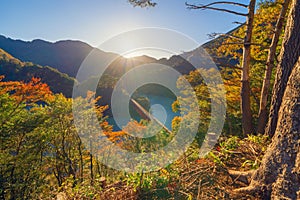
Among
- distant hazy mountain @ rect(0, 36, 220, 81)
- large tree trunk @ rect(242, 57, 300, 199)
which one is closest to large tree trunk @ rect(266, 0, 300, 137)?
large tree trunk @ rect(242, 57, 300, 199)

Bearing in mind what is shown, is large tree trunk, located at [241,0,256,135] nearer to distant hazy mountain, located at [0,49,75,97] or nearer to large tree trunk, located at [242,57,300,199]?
large tree trunk, located at [242,57,300,199]

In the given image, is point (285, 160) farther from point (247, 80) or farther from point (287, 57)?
point (247, 80)

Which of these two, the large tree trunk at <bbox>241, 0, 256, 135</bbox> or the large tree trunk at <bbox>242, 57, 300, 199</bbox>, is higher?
the large tree trunk at <bbox>241, 0, 256, 135</bbox>

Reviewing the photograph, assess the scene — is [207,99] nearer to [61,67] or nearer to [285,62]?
[285,62]

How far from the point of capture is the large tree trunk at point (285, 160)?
1.60 metres

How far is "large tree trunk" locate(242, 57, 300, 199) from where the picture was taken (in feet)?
5.24

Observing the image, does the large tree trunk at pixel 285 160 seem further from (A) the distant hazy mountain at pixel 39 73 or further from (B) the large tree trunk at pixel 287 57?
(A) the distant hazy mountain at pixel 39 73

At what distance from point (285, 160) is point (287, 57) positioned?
1534 mm

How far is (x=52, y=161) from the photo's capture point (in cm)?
1138

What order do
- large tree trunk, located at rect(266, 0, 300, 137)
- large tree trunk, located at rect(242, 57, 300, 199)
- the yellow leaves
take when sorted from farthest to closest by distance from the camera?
the yellow leaves, large tree trunk, located at rect(266, 0, 300, 137), large tree trunk, located at rect(242, 57, 300, 199)

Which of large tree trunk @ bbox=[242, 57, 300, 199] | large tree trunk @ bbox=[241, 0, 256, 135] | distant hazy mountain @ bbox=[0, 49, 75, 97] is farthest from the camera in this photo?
distant hazy mountain @ bbox=[0, 49, 75, 97]

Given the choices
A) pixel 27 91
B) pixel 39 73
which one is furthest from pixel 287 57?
pixel 39 73

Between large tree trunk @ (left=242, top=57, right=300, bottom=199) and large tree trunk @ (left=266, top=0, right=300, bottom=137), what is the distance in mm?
878

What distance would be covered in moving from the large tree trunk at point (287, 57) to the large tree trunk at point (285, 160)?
0.88m
